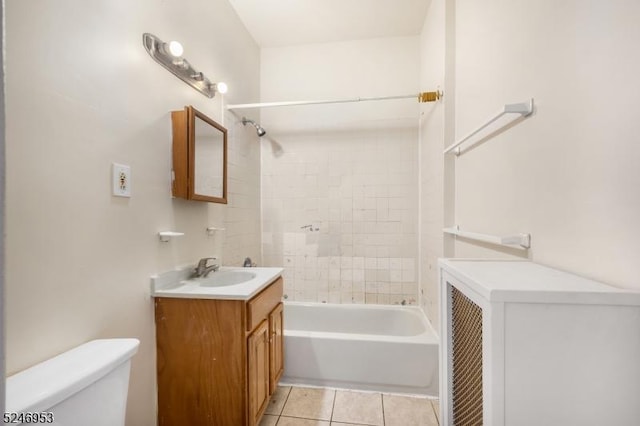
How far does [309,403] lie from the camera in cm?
170

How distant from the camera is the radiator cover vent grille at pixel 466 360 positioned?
0.70 meters

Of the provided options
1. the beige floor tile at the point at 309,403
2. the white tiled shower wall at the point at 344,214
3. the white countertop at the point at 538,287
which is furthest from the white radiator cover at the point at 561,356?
the white tiled shower wall at the point at 344,214

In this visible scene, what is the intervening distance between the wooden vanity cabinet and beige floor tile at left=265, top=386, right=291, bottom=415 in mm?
408

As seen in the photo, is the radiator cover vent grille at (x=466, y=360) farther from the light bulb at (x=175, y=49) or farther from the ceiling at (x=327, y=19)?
the ceiling at (x=327, y=19)

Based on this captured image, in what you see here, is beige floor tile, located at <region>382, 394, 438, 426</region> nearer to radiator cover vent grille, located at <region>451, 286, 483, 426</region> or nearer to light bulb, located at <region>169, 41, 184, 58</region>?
radiator cover vent grille, located at <region>451, 286, 483, 426</region>

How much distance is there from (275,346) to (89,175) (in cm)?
131

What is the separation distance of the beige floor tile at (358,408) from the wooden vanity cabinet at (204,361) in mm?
609

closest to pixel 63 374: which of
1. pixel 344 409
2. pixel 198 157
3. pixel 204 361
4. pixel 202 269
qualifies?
pixel 204 361

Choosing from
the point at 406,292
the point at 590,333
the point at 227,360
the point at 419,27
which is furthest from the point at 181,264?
the point at 419,27

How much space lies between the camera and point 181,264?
4.83ft

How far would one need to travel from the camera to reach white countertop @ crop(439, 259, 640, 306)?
0.56 meters

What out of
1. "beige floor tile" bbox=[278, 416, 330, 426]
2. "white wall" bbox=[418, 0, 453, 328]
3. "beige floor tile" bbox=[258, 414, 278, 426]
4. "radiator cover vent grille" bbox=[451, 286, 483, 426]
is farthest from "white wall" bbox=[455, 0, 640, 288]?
"beige floor tile" bbox=[258, 414, 278, 426]

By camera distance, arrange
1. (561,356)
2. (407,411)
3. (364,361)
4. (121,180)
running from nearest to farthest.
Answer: (561,356)
(121,180)
(407,411)
(364,361)

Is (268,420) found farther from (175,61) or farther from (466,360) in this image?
(175,61)
